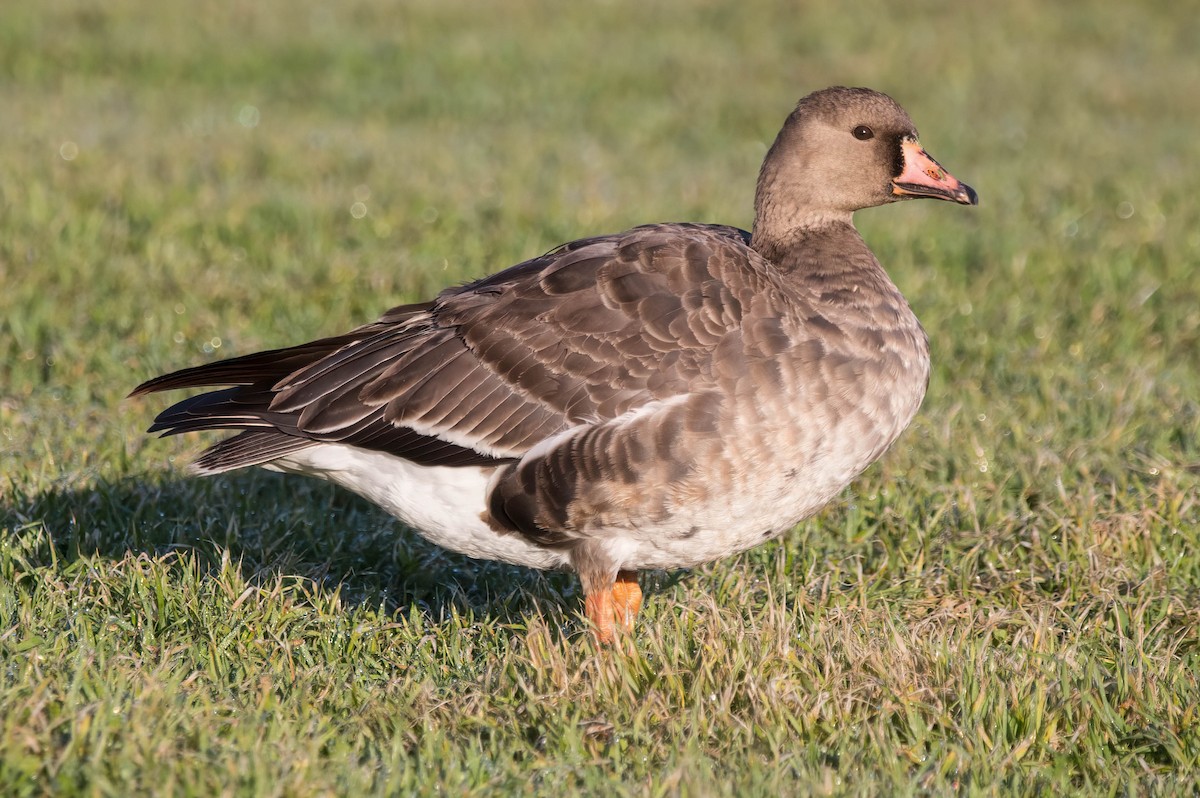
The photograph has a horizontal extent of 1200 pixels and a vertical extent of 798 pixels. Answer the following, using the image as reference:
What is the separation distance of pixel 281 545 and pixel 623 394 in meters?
1.67

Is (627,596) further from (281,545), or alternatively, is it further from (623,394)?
(281,545)

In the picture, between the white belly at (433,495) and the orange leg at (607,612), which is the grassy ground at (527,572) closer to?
the orange leg at (607,612)

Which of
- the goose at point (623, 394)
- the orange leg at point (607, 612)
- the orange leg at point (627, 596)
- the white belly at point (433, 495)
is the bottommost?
the orange leg at point (627, 596)

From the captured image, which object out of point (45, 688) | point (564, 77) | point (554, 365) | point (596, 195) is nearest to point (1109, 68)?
point (564, 77)

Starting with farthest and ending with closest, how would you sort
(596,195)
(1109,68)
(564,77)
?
(1109,68), (564,77), (596,195)

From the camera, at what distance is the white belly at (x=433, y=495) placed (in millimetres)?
4242

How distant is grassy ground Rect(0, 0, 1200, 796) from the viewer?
3527mm

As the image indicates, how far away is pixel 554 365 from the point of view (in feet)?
13.6

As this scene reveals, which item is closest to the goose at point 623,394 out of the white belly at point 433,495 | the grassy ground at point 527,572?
the white belly at point 433,495

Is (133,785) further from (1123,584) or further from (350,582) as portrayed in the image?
(1123,584)

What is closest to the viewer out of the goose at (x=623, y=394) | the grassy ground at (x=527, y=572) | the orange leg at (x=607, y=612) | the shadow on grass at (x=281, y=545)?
the grassy ground at (x=527, y=572)

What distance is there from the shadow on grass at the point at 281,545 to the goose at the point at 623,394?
0.39 meters

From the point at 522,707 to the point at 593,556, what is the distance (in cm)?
60

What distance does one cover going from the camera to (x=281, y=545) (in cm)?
500
